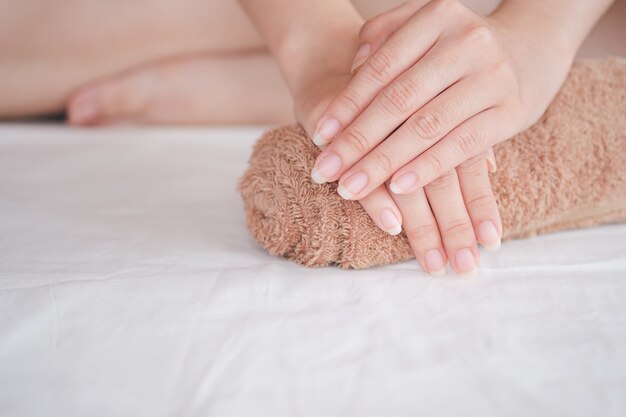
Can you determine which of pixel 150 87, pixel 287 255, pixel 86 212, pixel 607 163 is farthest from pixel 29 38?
pixel 607 163

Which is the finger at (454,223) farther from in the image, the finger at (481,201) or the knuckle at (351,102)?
the knuckle at (351,102)

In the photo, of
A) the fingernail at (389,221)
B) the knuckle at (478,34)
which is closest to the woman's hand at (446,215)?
the fingernail at (389,221)

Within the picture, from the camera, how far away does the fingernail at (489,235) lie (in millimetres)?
664

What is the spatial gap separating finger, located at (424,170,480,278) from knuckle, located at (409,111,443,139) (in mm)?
53

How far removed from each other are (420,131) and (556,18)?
305 millimetres

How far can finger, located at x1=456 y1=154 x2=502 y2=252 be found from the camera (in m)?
0.67

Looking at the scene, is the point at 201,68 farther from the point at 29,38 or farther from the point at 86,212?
the point at 86,212

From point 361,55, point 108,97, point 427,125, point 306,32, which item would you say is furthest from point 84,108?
point 427,125

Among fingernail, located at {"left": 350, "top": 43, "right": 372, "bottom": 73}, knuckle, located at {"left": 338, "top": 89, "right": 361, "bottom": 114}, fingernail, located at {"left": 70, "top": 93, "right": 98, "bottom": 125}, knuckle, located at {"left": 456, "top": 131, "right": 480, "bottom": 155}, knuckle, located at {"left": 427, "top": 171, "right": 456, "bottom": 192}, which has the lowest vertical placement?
knuckle, located at {"left": 427, "top": 171, "right": 456, "bottom": 192}

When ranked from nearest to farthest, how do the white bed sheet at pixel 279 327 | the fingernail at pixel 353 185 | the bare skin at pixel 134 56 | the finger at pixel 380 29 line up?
the white bed sheet at pixel 279 327, the fingernail at pixel 353 185, the finger at pixel 380 29, the bare skin at pixel 134 56

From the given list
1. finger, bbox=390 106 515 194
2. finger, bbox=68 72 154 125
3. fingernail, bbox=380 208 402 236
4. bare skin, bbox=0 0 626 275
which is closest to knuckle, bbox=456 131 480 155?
finger, bbox=390 106 515 194

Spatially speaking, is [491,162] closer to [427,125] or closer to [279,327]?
[427,125]

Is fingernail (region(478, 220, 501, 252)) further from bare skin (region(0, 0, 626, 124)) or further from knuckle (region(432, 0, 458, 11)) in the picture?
bare skin (region(0, 0, 626, 124))

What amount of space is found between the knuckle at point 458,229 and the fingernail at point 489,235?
0.03 feet
